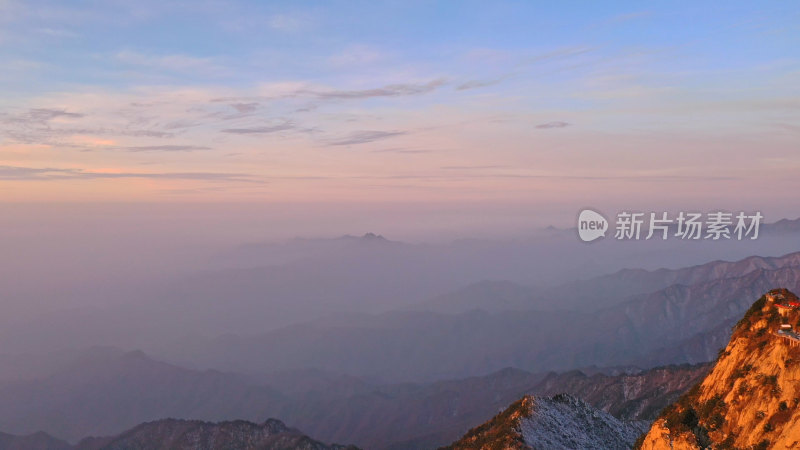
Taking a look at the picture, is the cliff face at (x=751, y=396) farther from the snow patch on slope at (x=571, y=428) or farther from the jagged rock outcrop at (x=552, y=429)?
the snow patch on slope at (x=571, y=428)

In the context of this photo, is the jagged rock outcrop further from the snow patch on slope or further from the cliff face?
the cliff face

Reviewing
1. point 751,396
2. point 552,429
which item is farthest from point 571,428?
point 751,396

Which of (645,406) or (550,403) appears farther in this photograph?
(645,406)

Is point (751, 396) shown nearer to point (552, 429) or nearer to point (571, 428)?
point (552, 429)

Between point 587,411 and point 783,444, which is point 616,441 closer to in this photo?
point 587,411

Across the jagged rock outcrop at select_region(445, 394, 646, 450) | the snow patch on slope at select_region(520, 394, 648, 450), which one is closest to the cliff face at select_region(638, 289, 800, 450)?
the jagged rock outcrop at select_region(445, 394, 646, 450)

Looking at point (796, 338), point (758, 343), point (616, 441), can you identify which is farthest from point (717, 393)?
point (616, 441)

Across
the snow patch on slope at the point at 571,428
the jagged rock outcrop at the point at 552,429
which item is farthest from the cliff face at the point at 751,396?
the snow patch on slope at the point at 571,428
